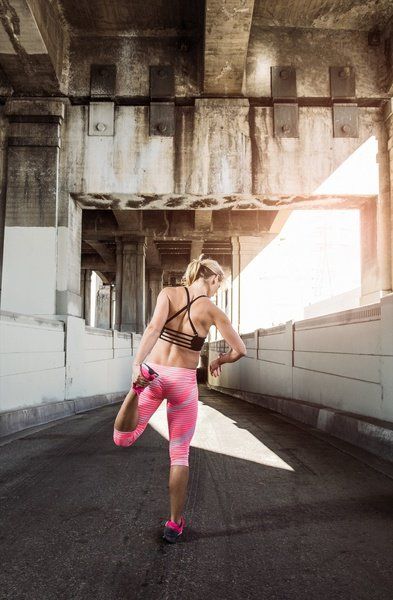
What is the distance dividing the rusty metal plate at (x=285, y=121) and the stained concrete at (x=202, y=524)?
7.53 meters

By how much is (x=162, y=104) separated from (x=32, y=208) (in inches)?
148

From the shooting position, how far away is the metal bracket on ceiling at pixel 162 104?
450 inches

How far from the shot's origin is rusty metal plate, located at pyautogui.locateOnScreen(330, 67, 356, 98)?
11469 mm

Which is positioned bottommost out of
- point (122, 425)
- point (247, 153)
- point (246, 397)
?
point (246, 397)

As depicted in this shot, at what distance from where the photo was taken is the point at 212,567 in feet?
9.16

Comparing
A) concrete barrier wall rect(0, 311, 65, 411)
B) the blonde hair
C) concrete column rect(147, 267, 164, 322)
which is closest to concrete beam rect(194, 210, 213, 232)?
concrete barrier wall rect(0, 311, 65, 411)

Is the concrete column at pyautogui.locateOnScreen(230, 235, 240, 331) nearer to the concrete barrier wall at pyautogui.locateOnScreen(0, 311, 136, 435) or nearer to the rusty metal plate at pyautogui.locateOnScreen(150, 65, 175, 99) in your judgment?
the concrete barrier wall at pyautogui.locateOnScreen(0, 311, 136, 435)

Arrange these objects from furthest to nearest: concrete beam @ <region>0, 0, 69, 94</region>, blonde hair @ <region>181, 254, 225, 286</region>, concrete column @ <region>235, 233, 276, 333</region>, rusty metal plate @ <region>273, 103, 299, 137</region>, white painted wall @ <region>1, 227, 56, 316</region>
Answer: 1. concrete column @ <region>235, 233, 276, 333</region>
2. rusty metal plate @ <region>273, 103, 299, 137</region>
3. white painted wall @ <region>1, 227, 56, 316</region>
4. concrete beam @ <region>0, 0, 69, 94</region>
5. blonde hair @ <region>181, 254, 225, 286</region>

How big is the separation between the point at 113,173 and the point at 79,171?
31.1 inches

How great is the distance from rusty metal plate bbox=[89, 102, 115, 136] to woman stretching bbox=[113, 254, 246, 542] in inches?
350

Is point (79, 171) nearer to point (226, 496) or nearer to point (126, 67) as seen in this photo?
point (126, 67)

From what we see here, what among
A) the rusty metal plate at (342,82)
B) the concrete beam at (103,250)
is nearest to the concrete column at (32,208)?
the rusty metal plate at (342,82)

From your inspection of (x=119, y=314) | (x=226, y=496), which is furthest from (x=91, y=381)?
(x=119, y=314)

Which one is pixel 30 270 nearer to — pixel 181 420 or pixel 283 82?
pixel 283 82
